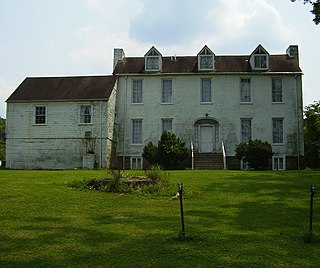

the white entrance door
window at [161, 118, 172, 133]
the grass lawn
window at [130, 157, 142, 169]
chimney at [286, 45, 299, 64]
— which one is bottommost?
the grass lawn

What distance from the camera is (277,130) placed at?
35.0 meters

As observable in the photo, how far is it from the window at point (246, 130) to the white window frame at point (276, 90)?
2.81 metres

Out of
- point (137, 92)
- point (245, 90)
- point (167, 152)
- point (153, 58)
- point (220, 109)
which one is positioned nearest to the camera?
point (167, 152)

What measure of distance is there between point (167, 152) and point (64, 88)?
1148 centimetres

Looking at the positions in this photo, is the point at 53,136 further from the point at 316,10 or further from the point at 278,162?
the point at 316,10

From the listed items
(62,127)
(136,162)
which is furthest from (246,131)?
(62,127)

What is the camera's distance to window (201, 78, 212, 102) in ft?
117

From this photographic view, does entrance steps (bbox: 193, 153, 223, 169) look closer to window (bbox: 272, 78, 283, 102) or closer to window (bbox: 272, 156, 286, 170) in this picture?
window (bbox: 272, 156, 286, 170)

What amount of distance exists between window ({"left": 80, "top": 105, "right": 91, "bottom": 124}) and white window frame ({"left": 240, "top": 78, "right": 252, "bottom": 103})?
1265 cm

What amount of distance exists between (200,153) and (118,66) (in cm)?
1073

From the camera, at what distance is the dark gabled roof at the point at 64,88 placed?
1356 inches

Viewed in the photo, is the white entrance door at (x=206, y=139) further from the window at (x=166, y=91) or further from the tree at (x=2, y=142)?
the tree at (x=2, y=142)

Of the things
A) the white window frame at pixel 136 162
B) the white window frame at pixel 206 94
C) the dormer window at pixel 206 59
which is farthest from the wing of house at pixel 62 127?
the dormer window at pixel 206 59

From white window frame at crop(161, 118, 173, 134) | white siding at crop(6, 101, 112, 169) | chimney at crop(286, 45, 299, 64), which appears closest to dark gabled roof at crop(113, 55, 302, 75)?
chimney at crop(286, 45, 299, 64)
